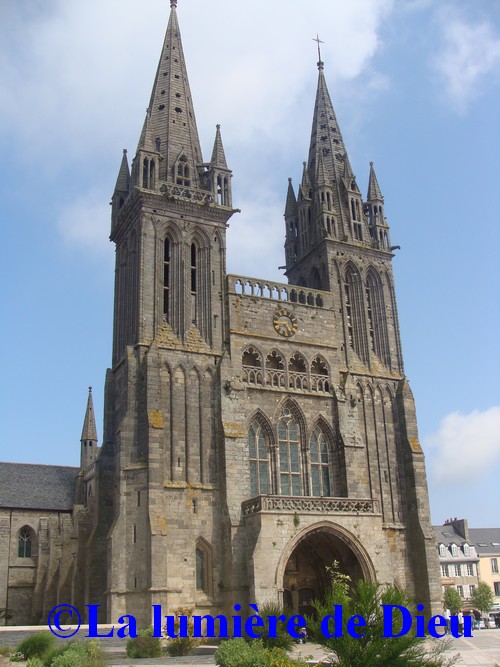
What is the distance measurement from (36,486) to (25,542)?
411 centimetres

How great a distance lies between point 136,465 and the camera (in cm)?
3341

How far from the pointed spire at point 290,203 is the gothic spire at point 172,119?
7.80 m

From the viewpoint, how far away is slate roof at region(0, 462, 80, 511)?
48500 millimetres

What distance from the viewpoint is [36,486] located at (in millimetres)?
50406

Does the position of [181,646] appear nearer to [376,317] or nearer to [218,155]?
[376,317]

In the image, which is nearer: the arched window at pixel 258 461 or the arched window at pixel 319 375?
the arched window at pixel 258 461

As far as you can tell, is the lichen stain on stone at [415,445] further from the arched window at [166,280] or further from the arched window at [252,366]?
the arched window at [166,280]

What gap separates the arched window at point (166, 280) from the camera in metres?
37.7

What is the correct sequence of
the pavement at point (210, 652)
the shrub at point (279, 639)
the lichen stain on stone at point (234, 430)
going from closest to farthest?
the pavement at point (210, 652), the shrub at point (279, 639), the lichen stain on stone at point (234, 430)

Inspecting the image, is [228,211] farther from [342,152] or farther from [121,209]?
[342,152]

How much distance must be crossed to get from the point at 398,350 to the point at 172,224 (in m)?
14.8

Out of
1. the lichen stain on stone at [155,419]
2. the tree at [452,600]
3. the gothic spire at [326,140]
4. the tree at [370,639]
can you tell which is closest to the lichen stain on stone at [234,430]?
the lichen stain on stone at [155,419]

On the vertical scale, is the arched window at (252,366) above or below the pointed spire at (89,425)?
below

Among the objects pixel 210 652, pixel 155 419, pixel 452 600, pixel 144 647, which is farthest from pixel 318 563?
pixel 452 600
